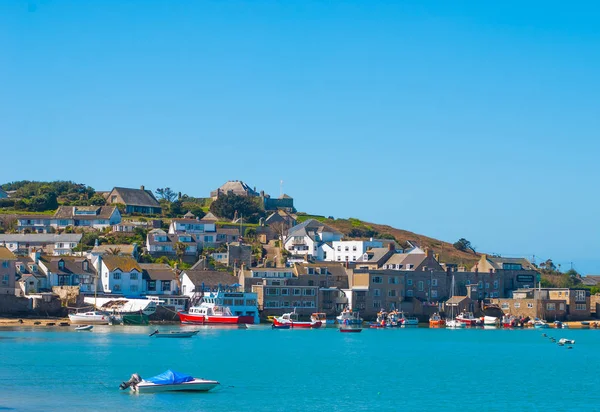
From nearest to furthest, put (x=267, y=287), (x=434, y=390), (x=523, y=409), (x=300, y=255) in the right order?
(x=523, y=409) → (x=434, y=390) → (x=267, y=287) → (x=300, y=255)

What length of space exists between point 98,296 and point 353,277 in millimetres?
28619

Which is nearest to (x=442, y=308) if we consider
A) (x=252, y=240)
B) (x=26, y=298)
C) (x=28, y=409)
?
(x=252, y=240)

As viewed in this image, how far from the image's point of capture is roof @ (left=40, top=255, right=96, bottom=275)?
342ft

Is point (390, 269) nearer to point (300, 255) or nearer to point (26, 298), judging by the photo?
point (300, 255)

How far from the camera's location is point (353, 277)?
4412 inches

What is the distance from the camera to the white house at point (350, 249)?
128 m

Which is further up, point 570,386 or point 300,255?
point 300,255

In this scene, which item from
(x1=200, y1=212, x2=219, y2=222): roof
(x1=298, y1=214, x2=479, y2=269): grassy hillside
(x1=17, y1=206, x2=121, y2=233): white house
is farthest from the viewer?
(x1=298, y1=214, x2=479, y2=269): grassy hillside

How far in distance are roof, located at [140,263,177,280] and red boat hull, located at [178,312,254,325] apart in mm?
6840

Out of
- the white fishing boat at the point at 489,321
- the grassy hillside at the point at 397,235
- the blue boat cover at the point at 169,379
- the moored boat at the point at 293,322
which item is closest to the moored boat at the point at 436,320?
the white fishing boat at the point at 489,321

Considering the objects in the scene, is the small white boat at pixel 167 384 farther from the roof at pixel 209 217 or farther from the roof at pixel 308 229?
the roof at pixel 209 217

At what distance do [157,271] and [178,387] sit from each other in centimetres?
6012

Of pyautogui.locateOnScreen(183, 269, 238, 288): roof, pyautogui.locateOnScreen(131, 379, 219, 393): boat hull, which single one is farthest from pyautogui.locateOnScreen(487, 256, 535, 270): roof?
pyautogui.locateOnScreen(131, 379, 219, 393): boat hull

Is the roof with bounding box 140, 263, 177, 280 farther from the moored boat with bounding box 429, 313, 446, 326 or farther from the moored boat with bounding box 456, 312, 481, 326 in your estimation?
the moored boat with bounding box 456, 312, 481, 326
